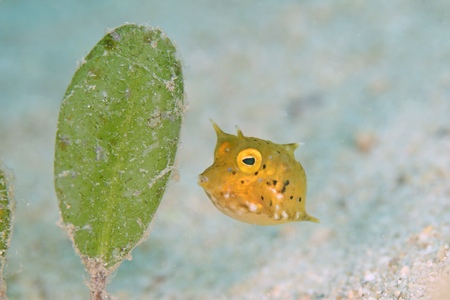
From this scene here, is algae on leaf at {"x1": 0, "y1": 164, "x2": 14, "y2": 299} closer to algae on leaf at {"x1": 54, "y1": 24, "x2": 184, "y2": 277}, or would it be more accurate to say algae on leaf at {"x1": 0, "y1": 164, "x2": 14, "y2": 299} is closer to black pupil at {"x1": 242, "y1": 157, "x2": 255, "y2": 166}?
algae on leaf at {"x1": 54, "y1": 24, "x2": 184, "y2": 277}

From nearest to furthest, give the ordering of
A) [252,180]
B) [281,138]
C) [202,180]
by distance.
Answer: [202,180] < [252,180] < [281,138]

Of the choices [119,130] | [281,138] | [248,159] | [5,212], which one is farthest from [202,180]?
[281,138]

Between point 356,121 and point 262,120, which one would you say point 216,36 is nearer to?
point 262,120

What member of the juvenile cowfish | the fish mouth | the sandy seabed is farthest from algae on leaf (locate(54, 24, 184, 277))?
the sandy seabed

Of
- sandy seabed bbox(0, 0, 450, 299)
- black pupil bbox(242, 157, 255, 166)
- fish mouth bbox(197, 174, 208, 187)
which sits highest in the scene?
sandy seabed bbox(0, 0, 450, 299)

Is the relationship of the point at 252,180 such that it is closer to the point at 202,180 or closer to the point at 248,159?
the point at 248,159

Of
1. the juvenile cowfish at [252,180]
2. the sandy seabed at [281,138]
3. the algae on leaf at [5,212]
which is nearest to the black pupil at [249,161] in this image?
the juvenile cowfish at [252,180]

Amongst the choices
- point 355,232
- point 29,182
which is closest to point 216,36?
point 29,182
